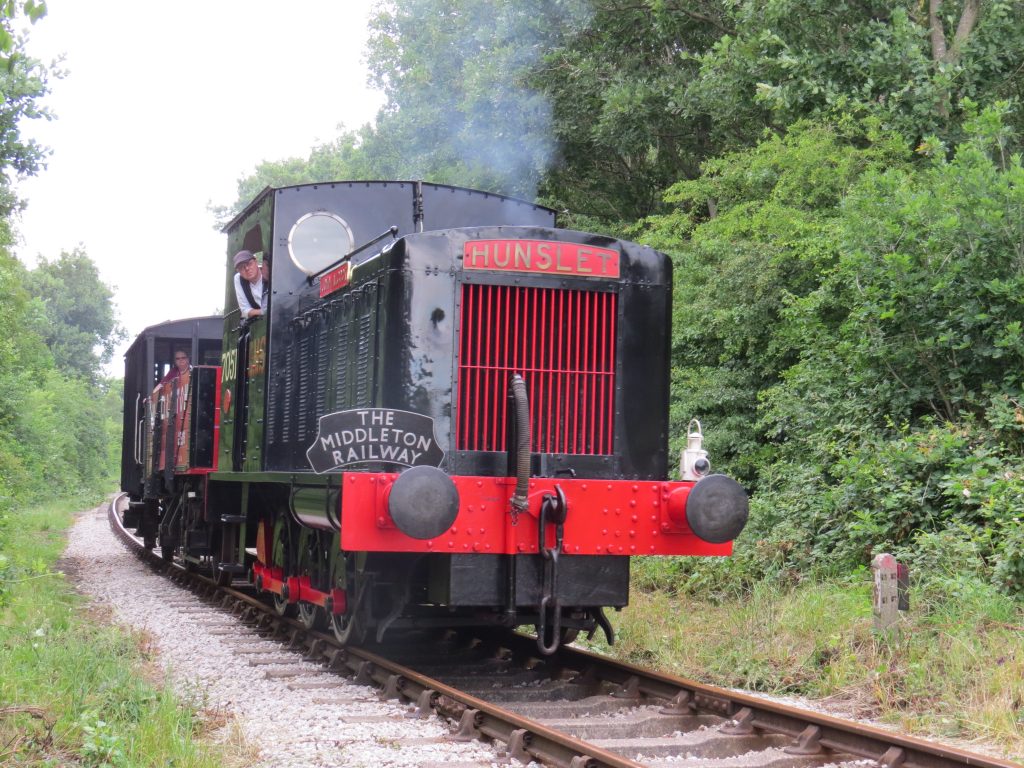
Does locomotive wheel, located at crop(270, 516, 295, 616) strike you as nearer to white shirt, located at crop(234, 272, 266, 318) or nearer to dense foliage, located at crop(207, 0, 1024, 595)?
white shirt, located at crop(234, 272, 266, 318)

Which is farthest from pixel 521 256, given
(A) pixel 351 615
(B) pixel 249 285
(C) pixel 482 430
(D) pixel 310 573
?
(B) pixel 249 285

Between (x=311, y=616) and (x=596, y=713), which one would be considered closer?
(x=596, y=713)

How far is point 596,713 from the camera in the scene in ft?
19.5

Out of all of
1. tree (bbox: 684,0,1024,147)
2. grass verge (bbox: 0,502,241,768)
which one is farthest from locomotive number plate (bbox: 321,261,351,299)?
tree (bbox: 684,0,1024,147)

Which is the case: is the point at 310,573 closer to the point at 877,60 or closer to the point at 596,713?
the point at 596,713

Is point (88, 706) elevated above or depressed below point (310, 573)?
below

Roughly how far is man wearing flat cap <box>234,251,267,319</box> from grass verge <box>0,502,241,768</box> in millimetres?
2667

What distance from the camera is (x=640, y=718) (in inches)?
224

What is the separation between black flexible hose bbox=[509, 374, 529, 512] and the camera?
19.7ft

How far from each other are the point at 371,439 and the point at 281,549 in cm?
261

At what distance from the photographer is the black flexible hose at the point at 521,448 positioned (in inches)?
236

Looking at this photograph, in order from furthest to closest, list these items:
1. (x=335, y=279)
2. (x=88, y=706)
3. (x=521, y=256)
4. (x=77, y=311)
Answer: (x=77, y=311) < (x=335, y=279) < (x=521, y=256) < (x=88, y=706)

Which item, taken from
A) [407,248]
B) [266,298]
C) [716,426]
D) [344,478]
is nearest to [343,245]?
[266,298]

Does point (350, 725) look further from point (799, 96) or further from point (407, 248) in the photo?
point (799, 96)
